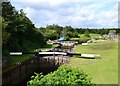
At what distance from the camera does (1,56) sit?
4156 centimetres

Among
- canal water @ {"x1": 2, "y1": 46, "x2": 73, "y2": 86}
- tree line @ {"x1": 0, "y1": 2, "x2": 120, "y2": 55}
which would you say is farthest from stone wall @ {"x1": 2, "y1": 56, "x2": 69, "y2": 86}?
tree line @ {"x1": 0, "y1": 2, "x2": 120, "y2": 55}

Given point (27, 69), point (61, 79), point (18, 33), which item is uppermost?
point (61, 79)

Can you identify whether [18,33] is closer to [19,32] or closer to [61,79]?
[19,32]

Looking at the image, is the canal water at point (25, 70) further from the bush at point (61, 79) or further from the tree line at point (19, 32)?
the bush at point (61, 79)

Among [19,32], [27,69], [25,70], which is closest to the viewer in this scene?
[25,70]

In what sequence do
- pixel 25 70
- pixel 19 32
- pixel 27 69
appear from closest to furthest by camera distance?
pixel 25 70 → pixel 27 69 → pixel 19 32

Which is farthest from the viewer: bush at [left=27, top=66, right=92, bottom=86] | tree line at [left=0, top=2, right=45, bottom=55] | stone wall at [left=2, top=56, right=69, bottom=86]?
tree line at [left=0, top=2, right=45, bottom=55]

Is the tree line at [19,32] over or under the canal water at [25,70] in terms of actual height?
over

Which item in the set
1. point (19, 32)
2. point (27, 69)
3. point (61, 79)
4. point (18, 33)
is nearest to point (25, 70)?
point (27, 69)

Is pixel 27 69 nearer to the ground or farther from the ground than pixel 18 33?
nearer to the ground

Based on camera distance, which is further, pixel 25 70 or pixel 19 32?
pixel 19 32

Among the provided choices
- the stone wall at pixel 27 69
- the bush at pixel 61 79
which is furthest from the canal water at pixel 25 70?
the bush at pixel 61 79

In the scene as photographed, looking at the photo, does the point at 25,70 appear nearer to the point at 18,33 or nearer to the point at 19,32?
the point at 18,33

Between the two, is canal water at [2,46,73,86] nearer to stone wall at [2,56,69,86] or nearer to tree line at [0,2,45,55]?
stone wall at [2,56,69,86]
